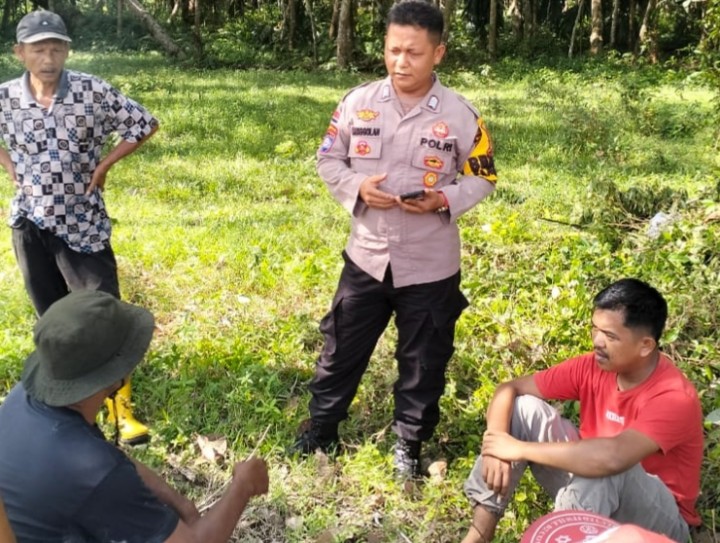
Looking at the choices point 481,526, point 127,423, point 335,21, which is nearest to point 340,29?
point 335,21

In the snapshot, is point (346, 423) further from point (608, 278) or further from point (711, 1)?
point (711, 1)

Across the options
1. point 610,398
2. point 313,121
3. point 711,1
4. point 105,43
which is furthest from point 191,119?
point 105,43

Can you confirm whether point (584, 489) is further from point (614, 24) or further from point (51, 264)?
point (614, 24)

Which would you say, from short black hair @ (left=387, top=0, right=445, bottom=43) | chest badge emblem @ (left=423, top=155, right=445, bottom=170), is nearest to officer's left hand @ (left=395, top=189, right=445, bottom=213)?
chest badge emblem @ (left=423, top=155, right=445, bottom=170)

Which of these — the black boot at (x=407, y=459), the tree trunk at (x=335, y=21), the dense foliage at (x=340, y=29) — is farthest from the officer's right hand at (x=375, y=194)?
the tree trunk at (x=335, y=21)

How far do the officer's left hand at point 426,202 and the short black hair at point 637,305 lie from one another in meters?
0.67

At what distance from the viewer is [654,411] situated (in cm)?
255

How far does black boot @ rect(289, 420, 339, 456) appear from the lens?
3.41m

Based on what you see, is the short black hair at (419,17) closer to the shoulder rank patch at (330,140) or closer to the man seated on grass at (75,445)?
the shoulder rank patch at (330,140)

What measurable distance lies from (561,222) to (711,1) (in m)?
1.97

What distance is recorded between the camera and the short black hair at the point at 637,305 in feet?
8.57

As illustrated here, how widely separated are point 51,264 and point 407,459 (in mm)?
1805

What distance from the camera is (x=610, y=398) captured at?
278 centimetres

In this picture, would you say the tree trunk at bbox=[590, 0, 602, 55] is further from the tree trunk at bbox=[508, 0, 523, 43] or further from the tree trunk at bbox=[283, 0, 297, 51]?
the tree trunk at bbox=[283, 0, 297, 51]
